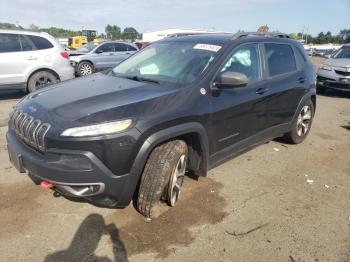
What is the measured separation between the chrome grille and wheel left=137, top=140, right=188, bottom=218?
907 millimetres

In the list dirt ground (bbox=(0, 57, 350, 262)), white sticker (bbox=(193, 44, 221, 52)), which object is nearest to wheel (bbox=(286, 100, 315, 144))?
dirt ground (bbox=(0, 57, 350, 262))

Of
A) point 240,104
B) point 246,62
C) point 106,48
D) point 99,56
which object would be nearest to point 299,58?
point 246,62

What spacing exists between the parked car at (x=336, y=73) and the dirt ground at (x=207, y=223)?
274 inches

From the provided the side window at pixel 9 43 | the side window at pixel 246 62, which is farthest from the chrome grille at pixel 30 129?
the side window at pixel 9 43

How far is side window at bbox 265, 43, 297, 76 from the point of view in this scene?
464 cm

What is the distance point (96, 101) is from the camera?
10.2ft

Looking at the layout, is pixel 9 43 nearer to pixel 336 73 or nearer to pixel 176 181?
pixel 176 181

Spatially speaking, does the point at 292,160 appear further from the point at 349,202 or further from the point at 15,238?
the point at 15,238

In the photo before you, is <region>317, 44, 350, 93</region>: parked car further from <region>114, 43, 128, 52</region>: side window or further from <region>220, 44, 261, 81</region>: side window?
<region>114, 43, 128, 52</region>: side window

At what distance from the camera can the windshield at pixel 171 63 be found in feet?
12.2

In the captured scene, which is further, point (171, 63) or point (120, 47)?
point (120, 47)

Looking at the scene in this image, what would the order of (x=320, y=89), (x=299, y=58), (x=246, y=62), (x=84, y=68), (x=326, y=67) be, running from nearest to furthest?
1. (x=246, y=62)
2. (x=299, y=58)
3. (x=326, y=67)
4. (x=320, y=89)
5. (x=84, y=68)

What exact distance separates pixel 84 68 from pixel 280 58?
10.3 metres

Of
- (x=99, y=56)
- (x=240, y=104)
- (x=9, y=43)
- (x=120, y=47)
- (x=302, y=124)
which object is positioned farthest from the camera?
(x=120, y=47)
